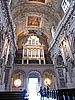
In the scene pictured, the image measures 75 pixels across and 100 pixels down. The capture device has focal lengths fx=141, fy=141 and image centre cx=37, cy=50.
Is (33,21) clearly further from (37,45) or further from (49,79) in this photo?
(49,79)

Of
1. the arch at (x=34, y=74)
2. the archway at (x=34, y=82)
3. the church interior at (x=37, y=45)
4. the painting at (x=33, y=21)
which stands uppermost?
the painting at (x=33, y=21)

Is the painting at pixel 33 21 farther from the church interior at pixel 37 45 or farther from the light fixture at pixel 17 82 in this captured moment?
the light fixture at pixel 17 82

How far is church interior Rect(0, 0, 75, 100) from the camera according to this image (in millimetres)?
11281

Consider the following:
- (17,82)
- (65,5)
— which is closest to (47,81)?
(17,82)

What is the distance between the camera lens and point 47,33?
18.7m

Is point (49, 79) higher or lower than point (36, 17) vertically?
lower

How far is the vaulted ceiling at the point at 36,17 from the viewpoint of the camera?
1426 centimetres

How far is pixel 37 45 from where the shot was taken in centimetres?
1895

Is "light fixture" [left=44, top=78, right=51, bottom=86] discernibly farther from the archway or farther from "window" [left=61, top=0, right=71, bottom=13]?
"window" [left=61, top=0, right=71, bottom=13]

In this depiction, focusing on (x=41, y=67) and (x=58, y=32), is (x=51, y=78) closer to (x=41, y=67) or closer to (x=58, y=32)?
(x=41, y=67)

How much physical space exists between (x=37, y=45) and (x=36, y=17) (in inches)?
157

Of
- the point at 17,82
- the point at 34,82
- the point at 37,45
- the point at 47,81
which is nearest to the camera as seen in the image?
the point at 17,82

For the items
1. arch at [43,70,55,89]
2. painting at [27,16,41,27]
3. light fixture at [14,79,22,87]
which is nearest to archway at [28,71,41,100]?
arch at [43,70,55,89]

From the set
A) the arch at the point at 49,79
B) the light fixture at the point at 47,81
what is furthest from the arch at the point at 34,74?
the light fixture at the point at 47,81
